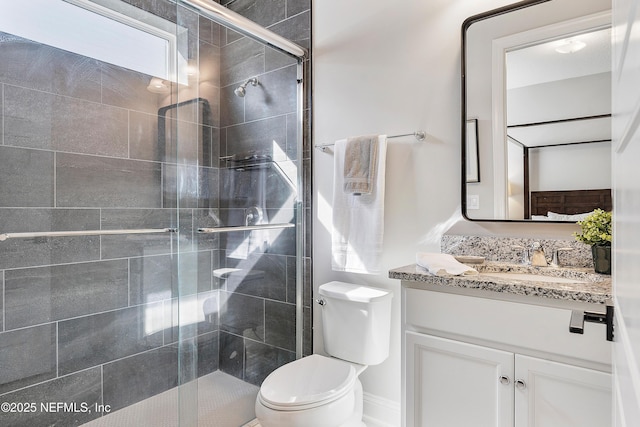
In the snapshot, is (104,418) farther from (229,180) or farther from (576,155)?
(576,155)

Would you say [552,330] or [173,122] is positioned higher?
[173,122]

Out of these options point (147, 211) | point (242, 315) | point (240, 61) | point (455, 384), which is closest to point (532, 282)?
point (455, 384)

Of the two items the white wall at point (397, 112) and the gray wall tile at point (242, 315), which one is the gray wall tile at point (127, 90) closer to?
the white wall at point (397, 112)

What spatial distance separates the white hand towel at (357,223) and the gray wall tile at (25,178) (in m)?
1.41

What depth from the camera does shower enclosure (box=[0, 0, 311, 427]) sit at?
1.72 metres

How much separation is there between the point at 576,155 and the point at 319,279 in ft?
4.62

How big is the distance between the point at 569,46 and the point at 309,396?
171cm

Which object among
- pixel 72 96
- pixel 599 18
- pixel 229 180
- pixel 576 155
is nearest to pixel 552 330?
pixel 576 155

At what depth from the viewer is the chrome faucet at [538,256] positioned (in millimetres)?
1469

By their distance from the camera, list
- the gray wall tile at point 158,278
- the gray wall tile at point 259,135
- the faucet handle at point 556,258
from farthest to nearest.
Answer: the gray wall tile at point 259,135 < the gray wall tile at point 158,278 < the faucet handle at point 556,258

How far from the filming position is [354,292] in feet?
5.92

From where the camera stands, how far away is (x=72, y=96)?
A: 1.85 m

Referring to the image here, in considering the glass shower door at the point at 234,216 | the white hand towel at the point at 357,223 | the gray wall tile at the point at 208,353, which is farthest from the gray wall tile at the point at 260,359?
the white hand towel at the point at 357,223

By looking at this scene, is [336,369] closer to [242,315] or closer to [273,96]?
[242,315]
